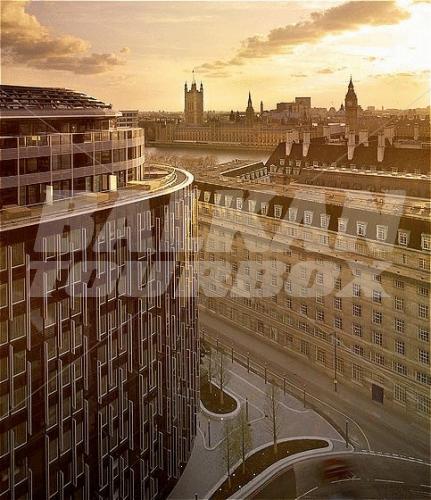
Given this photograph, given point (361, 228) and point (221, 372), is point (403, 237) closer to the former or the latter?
point (361, 228)

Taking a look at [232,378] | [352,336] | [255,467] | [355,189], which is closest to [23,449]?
[255,467]

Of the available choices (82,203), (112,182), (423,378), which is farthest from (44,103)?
(423,378)

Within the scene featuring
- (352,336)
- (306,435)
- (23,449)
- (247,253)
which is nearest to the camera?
(23,449)

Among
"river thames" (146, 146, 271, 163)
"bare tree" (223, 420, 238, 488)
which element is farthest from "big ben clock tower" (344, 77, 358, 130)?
"bare tree" (223, 420, 238, 488)

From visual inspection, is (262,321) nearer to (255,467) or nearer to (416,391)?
(416,391)

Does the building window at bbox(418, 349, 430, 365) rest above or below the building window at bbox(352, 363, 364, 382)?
above

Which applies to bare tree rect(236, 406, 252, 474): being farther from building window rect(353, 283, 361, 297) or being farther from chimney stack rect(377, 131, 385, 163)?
chimney stack rect(377, 131, 385, 163)

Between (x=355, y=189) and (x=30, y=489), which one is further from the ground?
(x=355, y=189)
